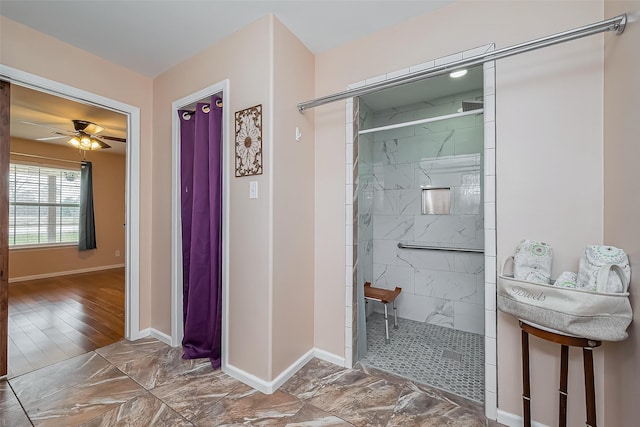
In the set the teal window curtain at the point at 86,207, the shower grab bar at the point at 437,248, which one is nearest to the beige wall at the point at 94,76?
the shower grab bar at the point at 437,248

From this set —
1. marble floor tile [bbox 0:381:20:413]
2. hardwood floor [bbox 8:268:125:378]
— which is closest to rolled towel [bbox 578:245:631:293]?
marble floor tile [bbox 0:381:20:413]

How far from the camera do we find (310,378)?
6.16ft

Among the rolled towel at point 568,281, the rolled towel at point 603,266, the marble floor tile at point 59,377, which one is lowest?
the marble floor tile at point 59,377

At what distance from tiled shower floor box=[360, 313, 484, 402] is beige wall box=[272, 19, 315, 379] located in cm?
68

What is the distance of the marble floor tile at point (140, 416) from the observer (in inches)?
56.9

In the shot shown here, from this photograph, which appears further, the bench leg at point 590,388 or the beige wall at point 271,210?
the beige wall at point 271,210

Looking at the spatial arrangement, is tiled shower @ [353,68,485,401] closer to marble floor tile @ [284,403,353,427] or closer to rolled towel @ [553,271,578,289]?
marble floor tile @ [284,403,353,427]

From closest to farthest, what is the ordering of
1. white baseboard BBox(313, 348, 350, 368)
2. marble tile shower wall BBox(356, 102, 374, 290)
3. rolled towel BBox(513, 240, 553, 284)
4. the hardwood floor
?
rolled towel BBox(513, 240, 553, 284)
white baseboard BBox(313, 348, 350, 368)
the hardwood floor
marble tile shower wall BBox(356, 102, 374, 290)

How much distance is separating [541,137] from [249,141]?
1.72 m

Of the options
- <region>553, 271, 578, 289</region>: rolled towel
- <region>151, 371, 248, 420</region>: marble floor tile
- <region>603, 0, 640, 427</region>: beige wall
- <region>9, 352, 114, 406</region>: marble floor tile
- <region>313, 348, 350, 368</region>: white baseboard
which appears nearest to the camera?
<region>603, 0, 640, 427</region>: beige wall

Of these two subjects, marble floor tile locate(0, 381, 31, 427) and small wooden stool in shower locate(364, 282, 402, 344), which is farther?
small wooden stool in shower locate(364, 282, 402, 344)

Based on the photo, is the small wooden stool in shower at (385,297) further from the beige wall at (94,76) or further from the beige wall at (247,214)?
the beige wall at (94,76)

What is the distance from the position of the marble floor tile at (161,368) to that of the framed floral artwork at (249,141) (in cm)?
150

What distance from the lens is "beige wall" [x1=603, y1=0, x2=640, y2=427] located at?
1.00 m
